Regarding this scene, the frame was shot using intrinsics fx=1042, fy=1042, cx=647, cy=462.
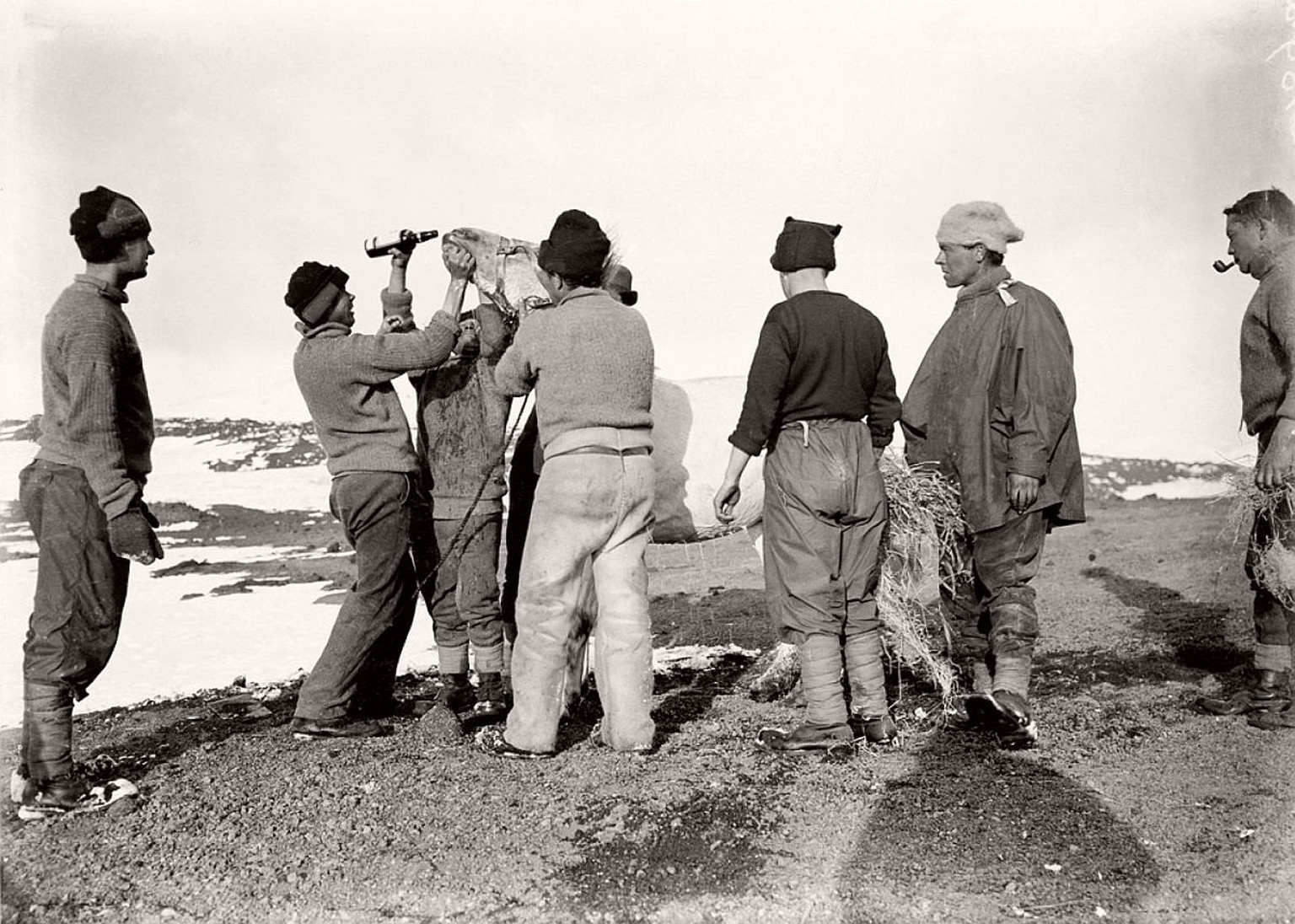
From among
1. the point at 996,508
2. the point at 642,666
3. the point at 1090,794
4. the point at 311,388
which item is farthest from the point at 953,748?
the point at 311,388

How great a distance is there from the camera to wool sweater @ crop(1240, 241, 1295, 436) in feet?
14.8

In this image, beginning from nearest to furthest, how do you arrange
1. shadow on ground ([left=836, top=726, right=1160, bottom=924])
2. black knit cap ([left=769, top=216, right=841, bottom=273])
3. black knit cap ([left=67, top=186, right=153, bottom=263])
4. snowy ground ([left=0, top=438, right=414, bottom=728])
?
1. shadow on ground ([left=836, top=726, right=1160, bottom=924])
2. black knit cap ([left=67, top=186, right=153, bottom=263])
3. black knit cap ([left=769, top=216, right=841, bottom=273])
4. snowy ground ([left=0, top=438, right=414, bottom=728])

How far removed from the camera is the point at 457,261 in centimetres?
472

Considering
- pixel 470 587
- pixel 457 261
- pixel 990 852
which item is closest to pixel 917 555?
pixel 990 852

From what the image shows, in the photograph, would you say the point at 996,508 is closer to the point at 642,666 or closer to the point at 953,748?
the point at 953,748

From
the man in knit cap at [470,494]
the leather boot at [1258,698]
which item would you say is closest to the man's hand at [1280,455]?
the leather boot at [1258,698]

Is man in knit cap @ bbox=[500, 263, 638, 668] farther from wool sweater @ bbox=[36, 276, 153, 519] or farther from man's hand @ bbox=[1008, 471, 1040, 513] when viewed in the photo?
man's hand @ bbox=[1008, 471, 1040, 513]

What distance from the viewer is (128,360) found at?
3898 millimetres

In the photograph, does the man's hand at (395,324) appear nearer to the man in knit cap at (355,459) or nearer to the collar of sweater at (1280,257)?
the man in knit cap at (355,459)

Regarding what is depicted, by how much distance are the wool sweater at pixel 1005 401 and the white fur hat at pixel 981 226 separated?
140 mm

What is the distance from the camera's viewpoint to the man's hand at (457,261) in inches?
185

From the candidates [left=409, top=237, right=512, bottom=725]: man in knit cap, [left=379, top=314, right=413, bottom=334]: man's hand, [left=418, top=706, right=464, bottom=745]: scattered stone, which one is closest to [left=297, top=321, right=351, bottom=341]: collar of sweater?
[left=379, top=314, right=413, bottom=334]: man's hand

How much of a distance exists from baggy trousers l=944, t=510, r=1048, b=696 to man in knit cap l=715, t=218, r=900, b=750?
57cm

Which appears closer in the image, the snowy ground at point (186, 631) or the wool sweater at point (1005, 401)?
the wool sweater at point (1005, 401)
